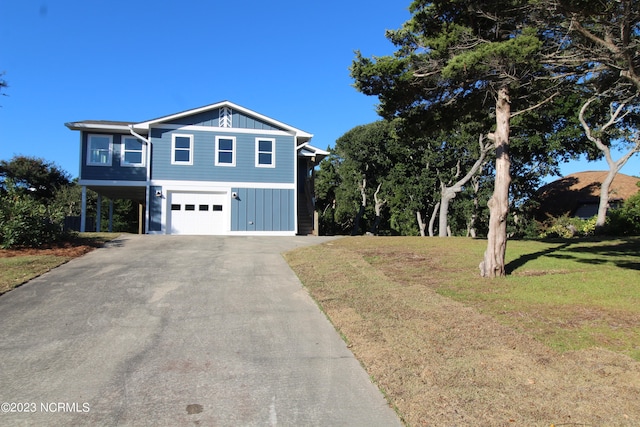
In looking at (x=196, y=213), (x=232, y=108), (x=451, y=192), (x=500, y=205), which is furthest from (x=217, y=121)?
(x=500, y=205)

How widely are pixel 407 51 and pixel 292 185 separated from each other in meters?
12.1

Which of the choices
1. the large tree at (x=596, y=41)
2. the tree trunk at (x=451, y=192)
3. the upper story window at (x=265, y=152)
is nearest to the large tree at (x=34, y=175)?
the upper story window at (x=265, y=152)

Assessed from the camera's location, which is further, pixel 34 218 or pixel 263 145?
pixel 263 145

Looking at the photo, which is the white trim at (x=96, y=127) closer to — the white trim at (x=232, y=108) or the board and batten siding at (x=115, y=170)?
the board and batten siding at (x=115, y=170)

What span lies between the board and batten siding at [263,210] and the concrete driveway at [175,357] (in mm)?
11880

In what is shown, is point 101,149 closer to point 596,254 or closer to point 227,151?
point 227,151

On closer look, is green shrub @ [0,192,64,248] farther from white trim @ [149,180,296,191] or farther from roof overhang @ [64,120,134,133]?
roof overhang @ [64,120,134,133]

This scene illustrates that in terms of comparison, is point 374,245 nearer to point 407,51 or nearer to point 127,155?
point 407,51

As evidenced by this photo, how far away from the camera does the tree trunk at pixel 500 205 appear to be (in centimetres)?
1005

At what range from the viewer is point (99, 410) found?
162 inches

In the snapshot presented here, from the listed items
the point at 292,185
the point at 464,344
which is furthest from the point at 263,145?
the point at 464,344

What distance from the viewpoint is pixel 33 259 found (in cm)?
1120

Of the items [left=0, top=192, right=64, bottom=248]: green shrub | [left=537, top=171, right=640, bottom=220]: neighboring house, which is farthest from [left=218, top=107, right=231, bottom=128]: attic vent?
[left=537, top=171, right=640, bottom=220]: neighboring house

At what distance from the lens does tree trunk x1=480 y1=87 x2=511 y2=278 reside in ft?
33.0
